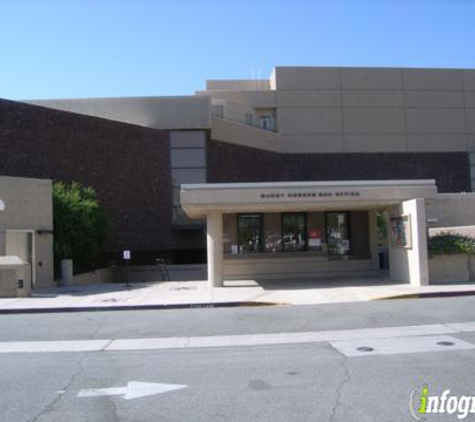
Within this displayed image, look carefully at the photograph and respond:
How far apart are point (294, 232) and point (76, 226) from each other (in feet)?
32.5

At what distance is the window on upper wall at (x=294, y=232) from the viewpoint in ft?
82.3

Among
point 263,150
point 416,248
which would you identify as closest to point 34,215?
point 416,248

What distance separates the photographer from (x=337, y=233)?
25281 millimetres

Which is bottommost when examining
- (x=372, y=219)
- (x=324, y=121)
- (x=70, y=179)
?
(x=372, y=219)

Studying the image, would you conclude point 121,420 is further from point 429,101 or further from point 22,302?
point 429,101

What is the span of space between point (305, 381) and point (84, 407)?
109 inches

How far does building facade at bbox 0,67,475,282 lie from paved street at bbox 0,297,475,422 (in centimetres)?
781

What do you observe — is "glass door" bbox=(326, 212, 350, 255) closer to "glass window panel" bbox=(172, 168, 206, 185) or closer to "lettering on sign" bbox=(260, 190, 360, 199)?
"lettering on sign" bbox=(260, 190, 360, 199)

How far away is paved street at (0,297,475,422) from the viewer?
6.58 meters

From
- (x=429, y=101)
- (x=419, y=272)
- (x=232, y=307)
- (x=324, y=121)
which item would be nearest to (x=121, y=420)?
(x=232, y=307)

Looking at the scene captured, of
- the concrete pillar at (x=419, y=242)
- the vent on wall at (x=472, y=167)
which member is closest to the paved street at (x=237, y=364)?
the concrete pillar at (x=419, y=242)

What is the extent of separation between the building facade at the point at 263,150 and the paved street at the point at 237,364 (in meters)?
7.81

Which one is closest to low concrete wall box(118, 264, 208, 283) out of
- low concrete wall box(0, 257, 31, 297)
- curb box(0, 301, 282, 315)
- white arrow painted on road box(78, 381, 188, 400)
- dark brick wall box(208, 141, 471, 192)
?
dark brick wall box(208, 141, 471, 192)

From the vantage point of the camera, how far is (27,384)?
7930mm
